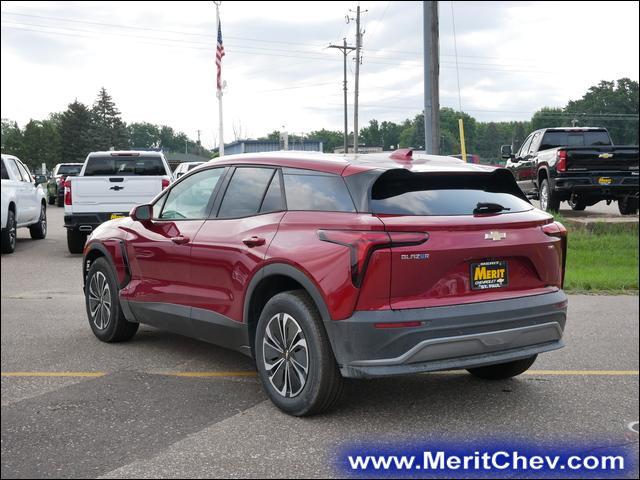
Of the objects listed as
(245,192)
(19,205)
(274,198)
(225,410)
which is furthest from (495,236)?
(19,205)

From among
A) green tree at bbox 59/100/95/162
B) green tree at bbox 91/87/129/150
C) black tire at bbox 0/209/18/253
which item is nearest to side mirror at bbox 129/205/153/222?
green tree at bbox 59/100/95/162

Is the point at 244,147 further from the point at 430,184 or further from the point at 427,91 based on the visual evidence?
the point at 430,184

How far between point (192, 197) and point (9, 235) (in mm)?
10045

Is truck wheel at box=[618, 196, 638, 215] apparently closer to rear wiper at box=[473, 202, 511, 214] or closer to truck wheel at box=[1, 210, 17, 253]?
rear wiper at box=[473, 202, 511, 214]

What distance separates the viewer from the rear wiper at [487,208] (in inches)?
189

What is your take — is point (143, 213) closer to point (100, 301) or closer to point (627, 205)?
point (100, 301)

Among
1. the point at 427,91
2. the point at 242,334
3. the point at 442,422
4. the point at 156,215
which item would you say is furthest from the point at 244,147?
the point at 442,422

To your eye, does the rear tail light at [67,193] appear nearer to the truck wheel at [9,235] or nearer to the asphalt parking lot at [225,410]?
the truck wheel at [9,235]

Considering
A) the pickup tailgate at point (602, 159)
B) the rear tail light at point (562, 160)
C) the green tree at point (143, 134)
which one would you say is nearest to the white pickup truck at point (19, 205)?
the green tree at point (143, 134)

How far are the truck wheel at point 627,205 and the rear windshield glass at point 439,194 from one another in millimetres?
9094

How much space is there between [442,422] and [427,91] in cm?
1062

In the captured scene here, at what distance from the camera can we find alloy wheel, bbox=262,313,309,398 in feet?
15.5

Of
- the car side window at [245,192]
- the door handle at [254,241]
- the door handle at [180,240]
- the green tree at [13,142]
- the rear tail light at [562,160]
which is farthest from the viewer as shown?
the rear tail light at [562,160]

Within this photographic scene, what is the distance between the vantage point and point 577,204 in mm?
14930
